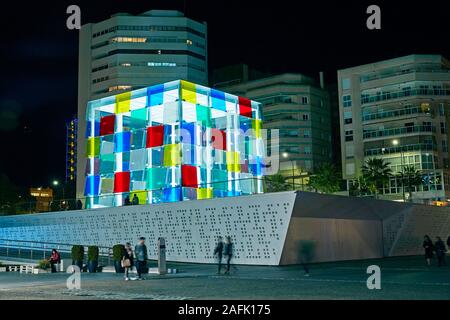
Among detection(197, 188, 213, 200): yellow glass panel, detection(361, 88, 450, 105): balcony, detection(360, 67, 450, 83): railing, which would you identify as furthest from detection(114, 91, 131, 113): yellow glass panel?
detection(360, 67, 450, 83): railing

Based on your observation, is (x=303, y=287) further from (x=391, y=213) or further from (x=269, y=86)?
(x=269, y=86)

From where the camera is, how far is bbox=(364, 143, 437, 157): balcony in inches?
3250

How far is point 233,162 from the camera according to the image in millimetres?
41938

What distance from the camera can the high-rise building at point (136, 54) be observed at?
400 feet

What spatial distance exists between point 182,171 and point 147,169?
3599 mm

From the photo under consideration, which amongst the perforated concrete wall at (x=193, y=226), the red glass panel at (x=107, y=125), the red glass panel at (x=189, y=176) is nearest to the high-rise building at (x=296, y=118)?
the red glass panel at (x=107, y=125)

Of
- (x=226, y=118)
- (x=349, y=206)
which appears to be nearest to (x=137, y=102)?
(x=226, y=118)

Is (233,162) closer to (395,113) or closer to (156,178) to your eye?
(156,178)

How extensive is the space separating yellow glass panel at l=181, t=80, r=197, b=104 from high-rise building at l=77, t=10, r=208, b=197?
82.5 metres

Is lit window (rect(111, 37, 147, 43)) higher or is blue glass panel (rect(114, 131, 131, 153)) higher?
lit window (rect(111, 37, 147, 43))

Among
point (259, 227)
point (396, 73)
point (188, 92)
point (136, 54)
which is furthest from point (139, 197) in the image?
point (136, 54)

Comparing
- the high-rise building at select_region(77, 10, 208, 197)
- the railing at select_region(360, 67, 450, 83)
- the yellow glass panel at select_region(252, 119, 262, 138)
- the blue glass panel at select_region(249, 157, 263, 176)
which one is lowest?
the blue glass panel at select_region(249, 157, 263, 176)

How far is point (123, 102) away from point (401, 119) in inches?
2214

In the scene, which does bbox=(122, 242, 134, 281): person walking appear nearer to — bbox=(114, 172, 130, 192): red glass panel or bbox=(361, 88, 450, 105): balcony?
bbox=(114, 172, 130, 192): red glass panel
